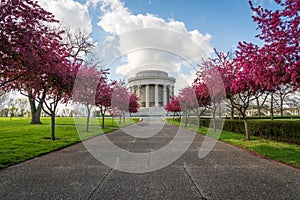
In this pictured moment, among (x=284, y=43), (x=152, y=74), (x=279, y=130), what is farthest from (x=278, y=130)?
(x=152, y=74)

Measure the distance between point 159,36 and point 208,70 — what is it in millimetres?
4338

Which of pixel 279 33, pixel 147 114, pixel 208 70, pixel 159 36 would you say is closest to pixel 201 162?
pixel 279 33

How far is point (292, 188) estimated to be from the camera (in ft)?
14.3

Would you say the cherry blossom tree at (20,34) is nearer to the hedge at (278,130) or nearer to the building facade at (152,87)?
the hedge at (278,130)

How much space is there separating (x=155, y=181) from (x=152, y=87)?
86.0 m

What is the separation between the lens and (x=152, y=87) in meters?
90.6

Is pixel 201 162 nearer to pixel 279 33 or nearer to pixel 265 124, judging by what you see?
pixel 279 33

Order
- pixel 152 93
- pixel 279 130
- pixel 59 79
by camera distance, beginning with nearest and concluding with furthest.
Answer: pixel 59 79 → pixel 279 130 → pixel 152 93

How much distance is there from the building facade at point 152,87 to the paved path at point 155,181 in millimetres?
79679

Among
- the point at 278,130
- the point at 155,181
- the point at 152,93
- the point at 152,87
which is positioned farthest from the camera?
the point at 152,87

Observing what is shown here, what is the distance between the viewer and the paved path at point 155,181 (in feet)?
13.2

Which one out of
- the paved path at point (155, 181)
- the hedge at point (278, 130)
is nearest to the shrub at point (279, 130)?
the hedge at point (278, 130)

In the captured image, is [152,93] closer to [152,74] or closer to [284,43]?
[152,74]

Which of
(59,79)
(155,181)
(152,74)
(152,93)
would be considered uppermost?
(152,74)
